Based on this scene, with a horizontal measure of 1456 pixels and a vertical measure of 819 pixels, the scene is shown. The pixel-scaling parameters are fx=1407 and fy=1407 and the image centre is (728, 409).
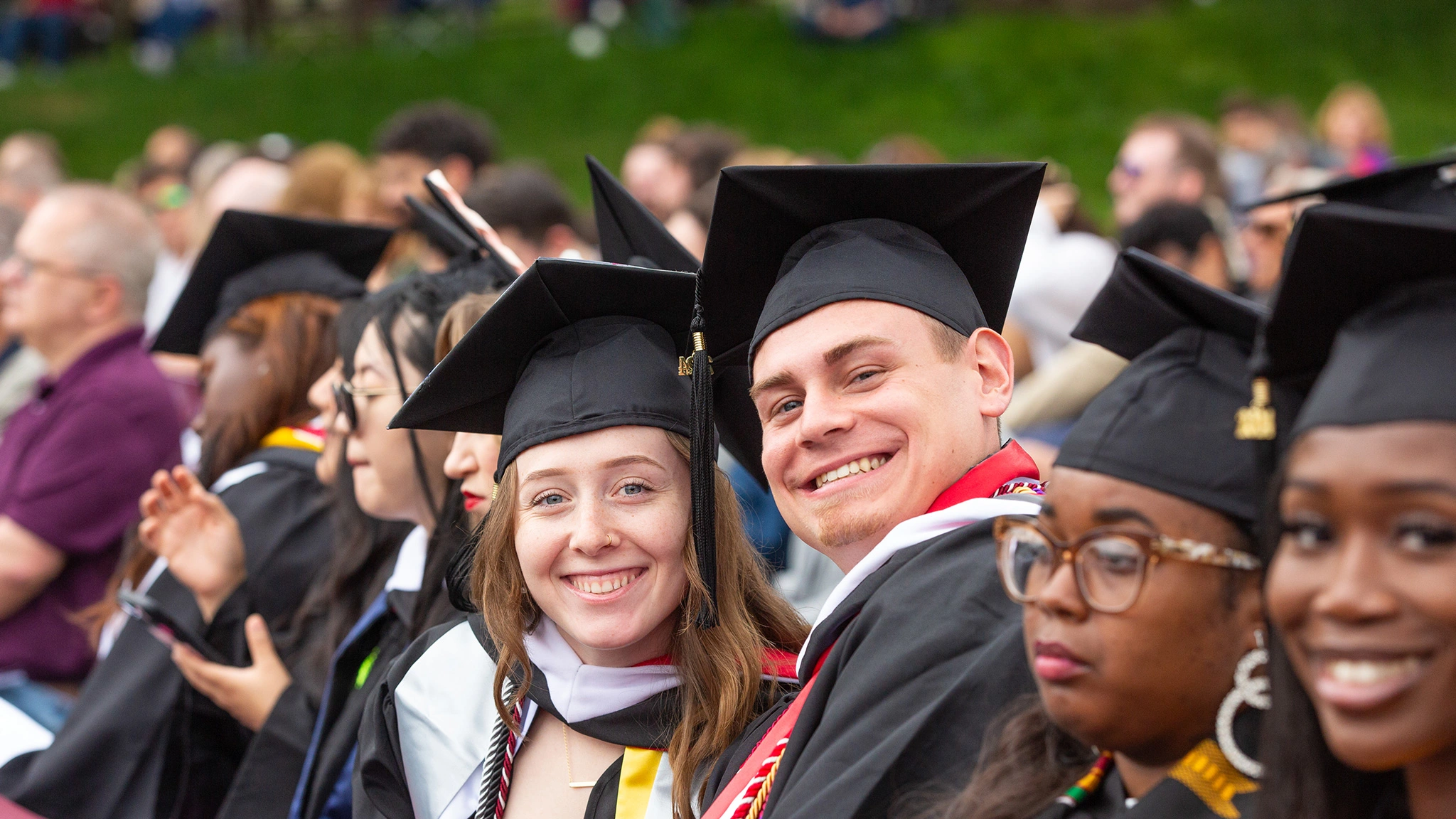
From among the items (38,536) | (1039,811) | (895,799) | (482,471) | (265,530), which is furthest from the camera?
(38,536)

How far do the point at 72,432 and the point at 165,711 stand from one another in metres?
1.36

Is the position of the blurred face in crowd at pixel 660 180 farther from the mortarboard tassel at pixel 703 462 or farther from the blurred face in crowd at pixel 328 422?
the mortarboard tassel at pixel 703 462

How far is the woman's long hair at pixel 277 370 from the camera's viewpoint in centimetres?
443

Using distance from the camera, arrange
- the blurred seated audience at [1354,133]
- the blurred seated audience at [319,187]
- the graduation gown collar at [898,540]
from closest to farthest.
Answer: the graduation gown collar at [898,540], the blurred seated audience at [319,187], the blurred seated audience at [1354,133]

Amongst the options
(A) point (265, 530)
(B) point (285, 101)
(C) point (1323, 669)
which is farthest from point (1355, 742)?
(B) point (285, 101)

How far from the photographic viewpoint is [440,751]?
2951 mm

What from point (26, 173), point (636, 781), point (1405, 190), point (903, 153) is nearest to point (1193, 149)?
point (903, 153)

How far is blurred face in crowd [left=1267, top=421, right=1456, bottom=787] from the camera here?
134 cm

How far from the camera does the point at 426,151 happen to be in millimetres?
7297

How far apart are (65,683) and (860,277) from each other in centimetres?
374

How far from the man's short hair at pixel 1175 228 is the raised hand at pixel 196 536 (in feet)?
11.2

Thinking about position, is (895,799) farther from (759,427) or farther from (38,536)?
(38,536)

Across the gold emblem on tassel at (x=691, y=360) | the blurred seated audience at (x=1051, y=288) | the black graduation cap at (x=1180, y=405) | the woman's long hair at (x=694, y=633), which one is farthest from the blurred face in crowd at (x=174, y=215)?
the black graduation cap at (x=1180, y=405)

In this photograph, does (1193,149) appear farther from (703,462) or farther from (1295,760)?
(1295,760)
